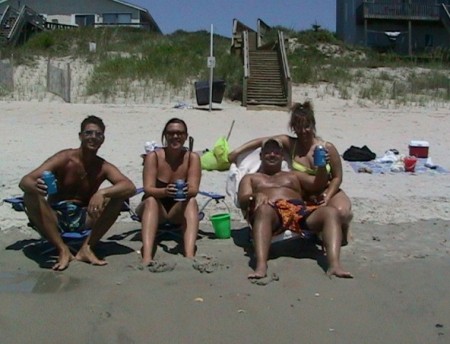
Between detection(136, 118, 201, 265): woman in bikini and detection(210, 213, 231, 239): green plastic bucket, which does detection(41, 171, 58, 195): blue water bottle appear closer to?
detection(136, 118, 201, 265): woman in bikini

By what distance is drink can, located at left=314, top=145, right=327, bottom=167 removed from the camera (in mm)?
4879

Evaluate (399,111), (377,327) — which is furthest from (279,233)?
(399,111)

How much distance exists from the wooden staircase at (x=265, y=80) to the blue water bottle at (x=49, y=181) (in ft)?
45.1

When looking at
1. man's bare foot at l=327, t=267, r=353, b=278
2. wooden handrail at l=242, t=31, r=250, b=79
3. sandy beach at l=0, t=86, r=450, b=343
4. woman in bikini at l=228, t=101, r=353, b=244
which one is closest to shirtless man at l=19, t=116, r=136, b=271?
sandy beach at l=0, t=86, r=450, b=343

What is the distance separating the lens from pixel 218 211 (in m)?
6.43

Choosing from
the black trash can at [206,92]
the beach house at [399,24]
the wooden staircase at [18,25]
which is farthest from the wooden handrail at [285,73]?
the wooden staircase at [18,25]

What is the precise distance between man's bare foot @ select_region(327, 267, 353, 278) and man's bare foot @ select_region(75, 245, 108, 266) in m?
1.56

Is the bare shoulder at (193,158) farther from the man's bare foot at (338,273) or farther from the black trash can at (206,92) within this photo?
the black trash can at (206,92)

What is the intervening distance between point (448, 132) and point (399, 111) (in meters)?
3.50

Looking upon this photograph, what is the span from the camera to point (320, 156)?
4.88m

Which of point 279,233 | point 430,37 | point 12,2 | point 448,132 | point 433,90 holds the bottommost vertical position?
point 279,233

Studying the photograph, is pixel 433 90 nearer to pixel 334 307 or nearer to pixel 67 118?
pixel 67 118

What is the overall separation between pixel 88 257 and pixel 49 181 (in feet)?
2.10

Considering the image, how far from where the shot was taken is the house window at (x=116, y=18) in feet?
142
